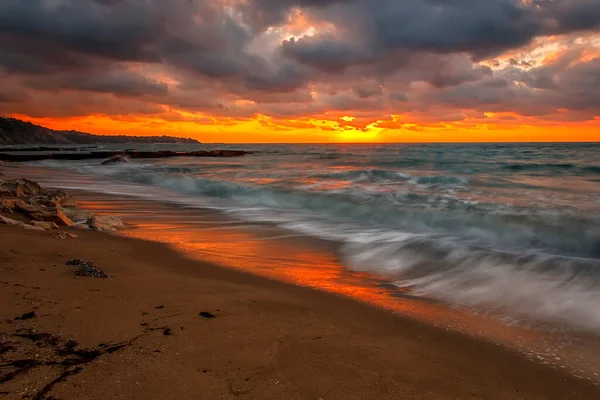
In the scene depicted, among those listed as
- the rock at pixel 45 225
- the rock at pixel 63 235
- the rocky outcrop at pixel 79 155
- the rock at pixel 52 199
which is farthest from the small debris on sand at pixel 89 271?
A: the rocky outcrop at pixel 79 155

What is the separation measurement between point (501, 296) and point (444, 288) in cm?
64

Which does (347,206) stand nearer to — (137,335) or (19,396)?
(137,335)

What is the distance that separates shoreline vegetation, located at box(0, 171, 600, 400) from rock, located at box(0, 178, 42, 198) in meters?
5.43

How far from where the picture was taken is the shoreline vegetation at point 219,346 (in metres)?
2.31

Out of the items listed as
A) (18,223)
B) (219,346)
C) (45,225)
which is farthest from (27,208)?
(219,346)

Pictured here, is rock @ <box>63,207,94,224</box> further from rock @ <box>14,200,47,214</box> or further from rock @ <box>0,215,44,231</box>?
rock @ <box>0,215,44,231</box>

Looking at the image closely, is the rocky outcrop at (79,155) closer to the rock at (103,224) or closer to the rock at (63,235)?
the rock at (103,224)

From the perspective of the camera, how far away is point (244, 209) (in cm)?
1194

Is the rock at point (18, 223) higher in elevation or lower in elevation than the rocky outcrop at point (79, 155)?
lower

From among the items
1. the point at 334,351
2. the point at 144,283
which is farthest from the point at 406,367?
the point at 144,283

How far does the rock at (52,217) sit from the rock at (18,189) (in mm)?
2221

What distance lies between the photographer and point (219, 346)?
2.80 meters

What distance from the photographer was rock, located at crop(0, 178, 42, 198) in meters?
8.84

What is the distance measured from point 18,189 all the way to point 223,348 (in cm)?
875
